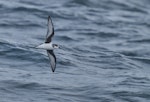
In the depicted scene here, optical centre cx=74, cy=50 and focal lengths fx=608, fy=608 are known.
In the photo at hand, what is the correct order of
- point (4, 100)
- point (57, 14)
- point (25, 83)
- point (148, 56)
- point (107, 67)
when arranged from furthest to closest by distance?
point (57, 14) → point (148, 56) → point (107, 67) → point (25, 83) → point (4, 100)

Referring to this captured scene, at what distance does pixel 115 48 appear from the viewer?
24172 mm

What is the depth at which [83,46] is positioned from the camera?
23.9 meters

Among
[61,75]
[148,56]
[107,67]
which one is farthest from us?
[148,56]

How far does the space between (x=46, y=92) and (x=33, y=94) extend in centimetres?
43

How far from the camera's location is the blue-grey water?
1883 cm

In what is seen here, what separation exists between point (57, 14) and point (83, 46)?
4653mm

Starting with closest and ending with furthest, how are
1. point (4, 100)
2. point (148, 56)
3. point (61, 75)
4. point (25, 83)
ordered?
point (4, 100) → point (25, 83) → point (61, 75) → point (148, 56)

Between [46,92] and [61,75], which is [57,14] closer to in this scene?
[61,75]

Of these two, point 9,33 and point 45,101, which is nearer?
point 45,101

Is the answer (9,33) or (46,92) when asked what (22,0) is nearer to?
(9,33)

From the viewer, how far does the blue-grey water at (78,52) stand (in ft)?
61.8

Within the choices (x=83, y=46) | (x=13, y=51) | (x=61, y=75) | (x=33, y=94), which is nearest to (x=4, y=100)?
(x=33, y=94)

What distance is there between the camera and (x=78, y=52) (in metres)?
23.1

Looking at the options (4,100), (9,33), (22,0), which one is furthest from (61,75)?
(22,0)
